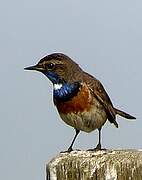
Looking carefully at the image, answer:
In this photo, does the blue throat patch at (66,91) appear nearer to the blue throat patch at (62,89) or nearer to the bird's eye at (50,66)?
the blue throat patch at (62,89)

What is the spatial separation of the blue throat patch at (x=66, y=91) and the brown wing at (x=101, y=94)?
22 centimetres

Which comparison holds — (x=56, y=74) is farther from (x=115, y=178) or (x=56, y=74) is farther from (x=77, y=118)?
(x=115, y=178)

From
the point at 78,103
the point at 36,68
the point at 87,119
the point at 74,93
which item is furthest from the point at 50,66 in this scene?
the point at 87,119

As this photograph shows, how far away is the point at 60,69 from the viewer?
24.2ft

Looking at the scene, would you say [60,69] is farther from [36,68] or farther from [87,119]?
[87,119]

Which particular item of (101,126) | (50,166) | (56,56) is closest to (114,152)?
(50,166)

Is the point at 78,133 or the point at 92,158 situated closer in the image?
the point at 92,158

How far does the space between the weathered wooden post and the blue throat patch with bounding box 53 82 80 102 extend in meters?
3.90

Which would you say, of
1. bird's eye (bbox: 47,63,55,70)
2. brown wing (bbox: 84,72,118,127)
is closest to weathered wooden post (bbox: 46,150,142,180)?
bird's eye (bbox: 47,63,55,70)

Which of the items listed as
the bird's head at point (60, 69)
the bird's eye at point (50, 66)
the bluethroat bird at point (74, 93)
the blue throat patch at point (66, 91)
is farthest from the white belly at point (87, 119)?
the bird's eye at point (50, 66)

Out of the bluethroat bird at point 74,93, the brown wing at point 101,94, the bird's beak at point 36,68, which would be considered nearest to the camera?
the bird's beak at point 36,68

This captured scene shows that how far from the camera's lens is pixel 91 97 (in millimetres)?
7430

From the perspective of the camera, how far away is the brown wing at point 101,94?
7480mm

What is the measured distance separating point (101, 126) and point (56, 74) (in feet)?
3.34
